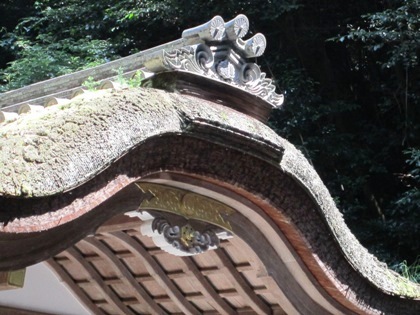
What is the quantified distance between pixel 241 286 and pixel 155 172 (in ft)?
4.73

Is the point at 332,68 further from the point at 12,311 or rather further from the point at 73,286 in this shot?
the point at 12,311

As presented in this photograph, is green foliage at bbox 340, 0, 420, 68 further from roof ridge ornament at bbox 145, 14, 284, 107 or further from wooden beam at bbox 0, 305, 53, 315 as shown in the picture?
roof ridge ornament at bbox 145, 14, 284, 107

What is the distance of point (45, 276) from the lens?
530 centimetres

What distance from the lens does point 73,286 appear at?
5.25m

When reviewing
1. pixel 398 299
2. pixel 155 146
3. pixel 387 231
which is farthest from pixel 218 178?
pixel 387 231

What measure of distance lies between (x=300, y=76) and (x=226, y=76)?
7.22 meters

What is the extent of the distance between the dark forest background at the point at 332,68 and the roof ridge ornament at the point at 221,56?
575 cm

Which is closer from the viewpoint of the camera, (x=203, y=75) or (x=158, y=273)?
(x=203, y=75)

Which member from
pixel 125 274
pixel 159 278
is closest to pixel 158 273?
pixel 159 278

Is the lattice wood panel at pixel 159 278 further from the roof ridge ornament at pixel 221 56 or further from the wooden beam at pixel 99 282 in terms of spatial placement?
the roof ridge ornament at pixel 221 56

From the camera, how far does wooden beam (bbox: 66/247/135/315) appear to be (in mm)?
4988

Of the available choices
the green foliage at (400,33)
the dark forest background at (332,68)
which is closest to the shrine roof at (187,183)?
the dark forest background at (332,68)

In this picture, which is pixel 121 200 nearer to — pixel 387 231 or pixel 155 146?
pixel 155 146

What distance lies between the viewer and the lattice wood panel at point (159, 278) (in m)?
4.43
